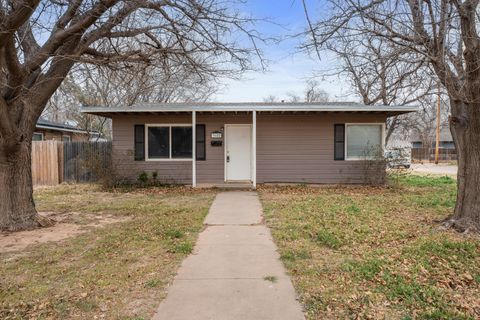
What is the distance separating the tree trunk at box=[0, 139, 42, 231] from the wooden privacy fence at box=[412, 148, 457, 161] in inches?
1701

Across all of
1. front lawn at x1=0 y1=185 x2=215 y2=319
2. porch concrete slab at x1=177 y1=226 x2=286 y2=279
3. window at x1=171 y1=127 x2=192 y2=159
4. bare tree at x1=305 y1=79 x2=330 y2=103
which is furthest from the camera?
bare tree at x1=305 y1=79 x2=330 y2=103

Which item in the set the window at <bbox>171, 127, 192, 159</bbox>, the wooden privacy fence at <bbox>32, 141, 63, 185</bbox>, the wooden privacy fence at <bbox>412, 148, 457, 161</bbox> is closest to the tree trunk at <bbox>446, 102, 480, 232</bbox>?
the window at <bbox>171, 127, 192, 159</bbox>

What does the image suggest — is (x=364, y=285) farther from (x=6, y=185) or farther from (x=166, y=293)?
(x=6, y=185)

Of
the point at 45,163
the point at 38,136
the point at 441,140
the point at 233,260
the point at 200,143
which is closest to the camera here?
the point at 233,260

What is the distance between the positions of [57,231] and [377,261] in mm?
5270

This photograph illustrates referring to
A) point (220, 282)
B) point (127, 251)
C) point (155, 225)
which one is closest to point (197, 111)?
point (155, 225)

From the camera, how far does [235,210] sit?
8.01 m

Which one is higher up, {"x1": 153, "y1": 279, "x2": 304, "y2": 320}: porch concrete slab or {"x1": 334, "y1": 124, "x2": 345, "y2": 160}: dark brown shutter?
{"x1": 334, "y1": 124, "x2": 345, "y2": 160}: dark brown shutter

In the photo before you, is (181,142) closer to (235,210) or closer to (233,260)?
(235,210)

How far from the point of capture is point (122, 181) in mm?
12273

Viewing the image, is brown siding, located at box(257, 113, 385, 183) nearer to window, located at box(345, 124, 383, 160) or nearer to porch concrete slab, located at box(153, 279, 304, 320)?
window, located at box(345, 124, 383, 160)

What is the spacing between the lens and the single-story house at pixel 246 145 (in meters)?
12.4

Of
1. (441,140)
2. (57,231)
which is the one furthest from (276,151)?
(441,140)

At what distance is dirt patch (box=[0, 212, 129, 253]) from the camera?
17.9 ft
